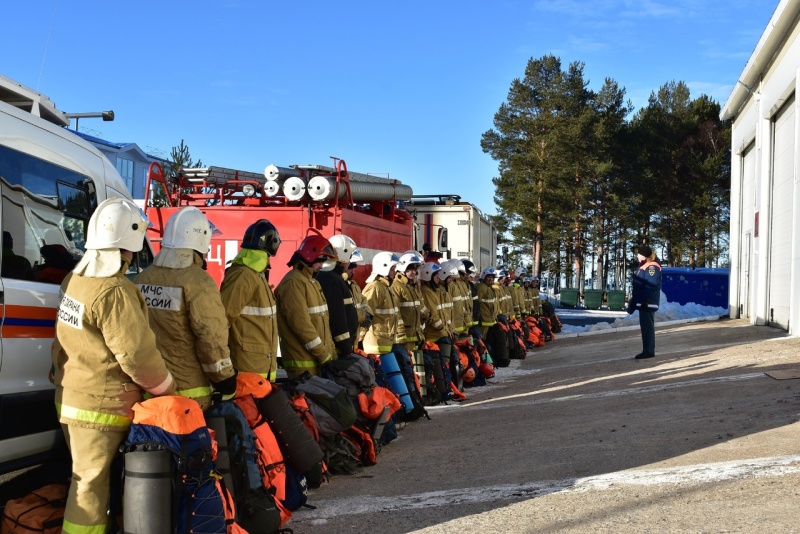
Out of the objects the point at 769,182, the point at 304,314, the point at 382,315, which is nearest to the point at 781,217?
the point at 769,182

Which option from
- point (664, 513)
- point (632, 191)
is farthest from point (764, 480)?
point (632, 191)

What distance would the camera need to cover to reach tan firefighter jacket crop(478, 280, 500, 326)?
15.7m

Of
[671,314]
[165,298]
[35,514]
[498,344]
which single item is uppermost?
[165,298]

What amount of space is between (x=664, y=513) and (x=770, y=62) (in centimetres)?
1617

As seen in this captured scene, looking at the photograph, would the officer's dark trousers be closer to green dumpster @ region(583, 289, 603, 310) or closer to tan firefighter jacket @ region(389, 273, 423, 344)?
tan firefighter jacket @ region(389, 273, 423, 344)

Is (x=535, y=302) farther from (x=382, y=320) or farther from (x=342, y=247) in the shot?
(x=342, y=247)

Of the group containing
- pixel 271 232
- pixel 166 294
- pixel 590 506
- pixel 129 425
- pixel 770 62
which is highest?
pixel 770 62

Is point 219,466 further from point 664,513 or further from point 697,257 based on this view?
point 697,257

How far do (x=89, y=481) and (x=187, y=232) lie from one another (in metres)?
1.61

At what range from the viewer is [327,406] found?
6461 mm

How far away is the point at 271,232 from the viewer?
6129mm

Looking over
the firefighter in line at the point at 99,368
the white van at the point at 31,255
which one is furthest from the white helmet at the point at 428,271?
the firefighter in line at the point at 99,368

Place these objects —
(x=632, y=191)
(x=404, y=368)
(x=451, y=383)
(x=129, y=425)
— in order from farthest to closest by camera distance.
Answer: (x=632, y=191)
(x=451, y=383)
(x=404, y=368)
(x=129, y=425)

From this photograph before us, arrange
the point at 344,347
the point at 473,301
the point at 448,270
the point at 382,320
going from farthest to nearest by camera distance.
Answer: the point at 473,301
the point at 448,270
the point at 382,320
the point at 344,347
